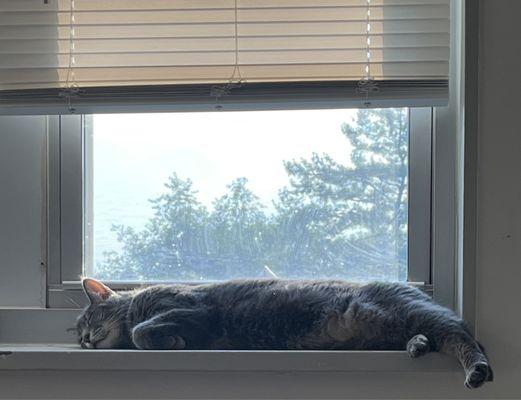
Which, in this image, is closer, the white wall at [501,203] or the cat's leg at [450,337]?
the cat's leg at [450,337]

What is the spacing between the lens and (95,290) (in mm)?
1489

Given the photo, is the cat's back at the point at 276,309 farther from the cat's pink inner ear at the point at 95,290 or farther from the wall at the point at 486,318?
the cat's pink inner ear at the point at 95,290

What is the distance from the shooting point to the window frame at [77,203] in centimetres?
151

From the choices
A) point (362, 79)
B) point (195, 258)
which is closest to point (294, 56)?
point (362, 79)

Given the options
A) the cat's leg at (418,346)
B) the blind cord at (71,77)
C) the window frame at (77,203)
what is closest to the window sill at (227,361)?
the cat's leg at (418,346)

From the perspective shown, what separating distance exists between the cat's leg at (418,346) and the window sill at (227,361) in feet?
0.06

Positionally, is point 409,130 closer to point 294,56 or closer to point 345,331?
point 294,56

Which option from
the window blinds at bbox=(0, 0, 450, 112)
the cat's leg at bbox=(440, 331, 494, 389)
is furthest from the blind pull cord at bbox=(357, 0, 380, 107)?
the cat's leg at bbox=(440, 331, 494, 389)

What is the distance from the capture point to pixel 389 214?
5.06 feet

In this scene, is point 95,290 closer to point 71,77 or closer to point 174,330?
point 174,330

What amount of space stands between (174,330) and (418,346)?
1.57ft

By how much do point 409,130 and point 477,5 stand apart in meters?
0.31

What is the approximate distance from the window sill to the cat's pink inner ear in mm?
180

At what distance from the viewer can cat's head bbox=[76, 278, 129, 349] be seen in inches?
56.9
